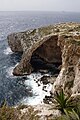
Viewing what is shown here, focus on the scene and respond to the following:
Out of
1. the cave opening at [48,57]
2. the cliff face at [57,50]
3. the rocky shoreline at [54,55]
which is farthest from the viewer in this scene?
the cave opening at [48,57]

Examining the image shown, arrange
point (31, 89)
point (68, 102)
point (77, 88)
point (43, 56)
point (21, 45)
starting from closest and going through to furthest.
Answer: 1. point (68, 102)
2. point (77, 88)
3. point (31, 89)
4. point (43, 56)
5. point (21, 45)

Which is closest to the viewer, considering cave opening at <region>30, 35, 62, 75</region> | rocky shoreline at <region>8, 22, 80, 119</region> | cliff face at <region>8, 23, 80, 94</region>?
cliff face at <region>8, 23, 80, 94</region>

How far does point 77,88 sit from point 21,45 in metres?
43.2

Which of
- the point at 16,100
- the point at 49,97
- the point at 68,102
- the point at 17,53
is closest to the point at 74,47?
Result: the point at 49,97

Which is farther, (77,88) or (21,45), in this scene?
(21,45)

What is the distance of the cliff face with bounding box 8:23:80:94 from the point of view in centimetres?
4638

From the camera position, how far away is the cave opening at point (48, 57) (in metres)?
65.1

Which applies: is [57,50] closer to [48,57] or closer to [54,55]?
[54,55]

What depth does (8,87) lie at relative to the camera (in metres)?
54.8

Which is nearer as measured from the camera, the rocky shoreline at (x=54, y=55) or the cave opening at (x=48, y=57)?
the rocky shoreline at (x=54, y=55)

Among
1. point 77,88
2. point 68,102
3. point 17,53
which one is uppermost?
point 68,102

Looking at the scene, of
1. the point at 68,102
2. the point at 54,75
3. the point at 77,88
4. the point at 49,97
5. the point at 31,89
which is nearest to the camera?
the point at 68,102

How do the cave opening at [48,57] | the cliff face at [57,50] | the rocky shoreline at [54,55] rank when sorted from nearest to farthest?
the cliff face at [57,50] → the rocky shoreline at [54,55] → the cave opening at [48,57]

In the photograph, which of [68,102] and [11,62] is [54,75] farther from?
[68,102]
